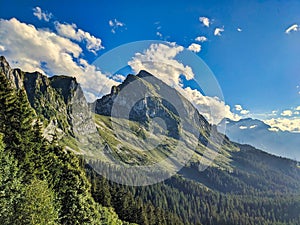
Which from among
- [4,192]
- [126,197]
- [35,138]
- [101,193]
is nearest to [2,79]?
[35,138]

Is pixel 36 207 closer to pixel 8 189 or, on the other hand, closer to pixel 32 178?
pixel 8 189

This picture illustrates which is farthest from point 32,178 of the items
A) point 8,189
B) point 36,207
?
point 36,207

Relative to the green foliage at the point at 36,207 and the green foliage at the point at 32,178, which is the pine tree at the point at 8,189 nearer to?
the green foliage at the point at 32,178

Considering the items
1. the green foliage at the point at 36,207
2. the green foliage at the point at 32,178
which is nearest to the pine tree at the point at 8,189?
the green foliage at the point at 32,178

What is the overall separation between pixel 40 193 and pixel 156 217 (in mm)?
76466

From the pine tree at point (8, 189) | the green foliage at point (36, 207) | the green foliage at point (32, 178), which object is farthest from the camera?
the green foliage at point (32, 178)

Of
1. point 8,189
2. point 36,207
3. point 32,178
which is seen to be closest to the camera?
point 36,207

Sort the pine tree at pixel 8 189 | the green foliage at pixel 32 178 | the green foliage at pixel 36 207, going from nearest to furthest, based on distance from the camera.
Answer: the pine tree at pixel 8 189
the green foliage at pixel 36 207
the green foliage at pixel 32 178

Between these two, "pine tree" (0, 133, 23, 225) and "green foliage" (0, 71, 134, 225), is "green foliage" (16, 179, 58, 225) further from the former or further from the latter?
"pine tree" (0, 133, 23, 225)

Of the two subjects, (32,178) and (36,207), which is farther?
(32,178)

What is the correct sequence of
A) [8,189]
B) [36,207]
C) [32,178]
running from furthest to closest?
[32,178] < [8,189] < [36,207]

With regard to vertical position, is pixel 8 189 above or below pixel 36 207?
above

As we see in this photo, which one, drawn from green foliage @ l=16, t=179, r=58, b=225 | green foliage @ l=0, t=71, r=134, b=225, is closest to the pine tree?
green foliage @ l=0, t=71, r=134, b=225

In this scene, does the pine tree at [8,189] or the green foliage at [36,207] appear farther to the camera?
the green foliage at [36,207]
